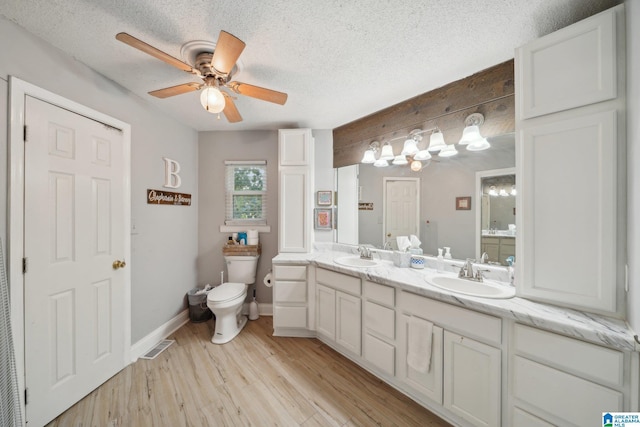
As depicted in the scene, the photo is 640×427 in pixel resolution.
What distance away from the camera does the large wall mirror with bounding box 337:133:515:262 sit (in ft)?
5.73

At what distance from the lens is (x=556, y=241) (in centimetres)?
120

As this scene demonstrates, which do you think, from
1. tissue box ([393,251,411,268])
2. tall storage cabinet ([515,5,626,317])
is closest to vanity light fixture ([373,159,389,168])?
tissue box ([393,251,411,268])

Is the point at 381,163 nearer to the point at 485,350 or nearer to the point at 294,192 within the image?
the point at 294,192

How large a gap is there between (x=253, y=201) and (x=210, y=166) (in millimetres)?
734

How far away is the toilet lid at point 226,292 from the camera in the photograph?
2.25m

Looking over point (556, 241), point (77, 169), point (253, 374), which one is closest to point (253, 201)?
point (77, 169)

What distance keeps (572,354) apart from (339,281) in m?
1.43

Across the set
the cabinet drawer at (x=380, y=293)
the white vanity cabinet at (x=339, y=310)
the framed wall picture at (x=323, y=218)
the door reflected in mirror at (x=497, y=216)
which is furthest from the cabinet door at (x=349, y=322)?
the door reflected in mirror at (x=497, y=216)

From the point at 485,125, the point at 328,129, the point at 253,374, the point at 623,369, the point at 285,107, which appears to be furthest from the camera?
the point at 328,129

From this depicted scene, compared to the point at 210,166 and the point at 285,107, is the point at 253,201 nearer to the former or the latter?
the point at 210,166

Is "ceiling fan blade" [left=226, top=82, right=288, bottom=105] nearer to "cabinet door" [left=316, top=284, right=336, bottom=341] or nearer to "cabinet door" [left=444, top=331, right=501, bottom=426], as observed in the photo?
"cabinet door" [left=316, top=284, right=336, bottom=341]

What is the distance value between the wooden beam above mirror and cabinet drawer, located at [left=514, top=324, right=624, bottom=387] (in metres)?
1.35

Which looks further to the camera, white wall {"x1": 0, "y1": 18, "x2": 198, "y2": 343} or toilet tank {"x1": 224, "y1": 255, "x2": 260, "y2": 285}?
toilet tank {"x1": 224, "y1": 255, "x2": 260, "y2": 285}

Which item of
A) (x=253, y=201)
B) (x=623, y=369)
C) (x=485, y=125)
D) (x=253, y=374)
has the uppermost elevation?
(x=485, y=125)
